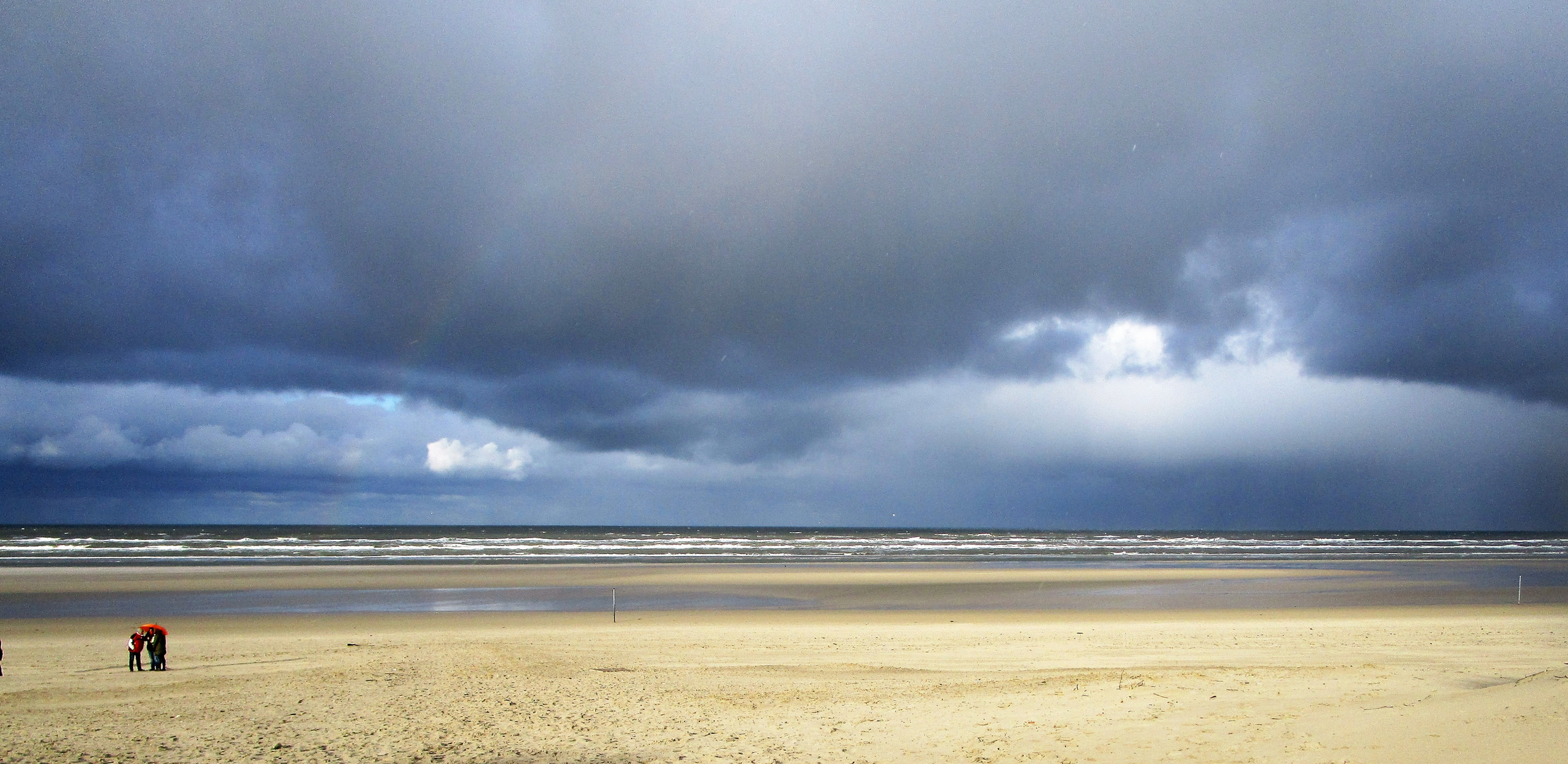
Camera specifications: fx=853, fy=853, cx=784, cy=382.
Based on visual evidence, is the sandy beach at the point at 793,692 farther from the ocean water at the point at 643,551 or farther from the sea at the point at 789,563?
the ocean water at the point at 643,551

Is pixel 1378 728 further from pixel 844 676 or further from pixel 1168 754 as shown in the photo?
pixel 844 676

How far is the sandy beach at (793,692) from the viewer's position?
9461 mm

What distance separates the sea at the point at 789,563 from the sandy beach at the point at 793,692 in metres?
5.21

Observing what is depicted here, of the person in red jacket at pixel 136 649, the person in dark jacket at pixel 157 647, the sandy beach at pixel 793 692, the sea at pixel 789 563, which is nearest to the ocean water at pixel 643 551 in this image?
the sea at pixel 789 563

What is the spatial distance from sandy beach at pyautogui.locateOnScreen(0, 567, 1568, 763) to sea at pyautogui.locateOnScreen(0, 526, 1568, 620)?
17.1 ft

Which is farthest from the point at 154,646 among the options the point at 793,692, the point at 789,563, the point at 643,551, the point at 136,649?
the point at 643,551

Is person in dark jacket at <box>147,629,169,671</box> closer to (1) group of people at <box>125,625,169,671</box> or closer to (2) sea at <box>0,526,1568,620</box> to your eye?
(1) group of people at <box>125,625,169,671</box>

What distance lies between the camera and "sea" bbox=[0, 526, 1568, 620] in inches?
1112

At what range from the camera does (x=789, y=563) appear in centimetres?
5194

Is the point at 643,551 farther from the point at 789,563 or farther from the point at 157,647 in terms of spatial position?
the point at 157,647

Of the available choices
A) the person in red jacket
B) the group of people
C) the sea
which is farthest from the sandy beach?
the sea

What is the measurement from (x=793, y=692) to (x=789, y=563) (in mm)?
39342

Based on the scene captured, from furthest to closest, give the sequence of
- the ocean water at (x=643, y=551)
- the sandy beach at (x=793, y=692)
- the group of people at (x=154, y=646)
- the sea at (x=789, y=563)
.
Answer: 1. the ocean water at (x=643, y=551)
2. the sea at (x=789, y=563)
3. the group of people at (x=154, y=646)
4. the sandy beach at (x=793, y=692)

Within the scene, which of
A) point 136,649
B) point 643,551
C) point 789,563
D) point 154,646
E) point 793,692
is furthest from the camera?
point 643,551
